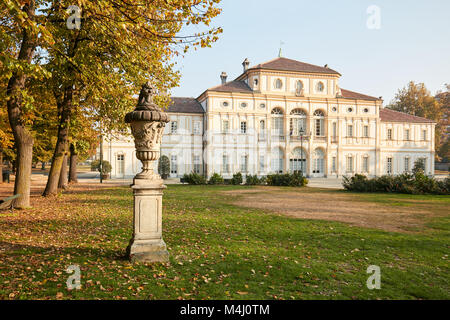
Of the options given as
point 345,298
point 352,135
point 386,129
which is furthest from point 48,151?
→ point 386,129

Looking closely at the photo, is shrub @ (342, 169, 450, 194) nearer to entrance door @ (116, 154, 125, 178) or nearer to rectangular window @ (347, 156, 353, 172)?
rectangular window @ (347, 156, 353, 172)

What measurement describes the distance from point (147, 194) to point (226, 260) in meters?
1.84

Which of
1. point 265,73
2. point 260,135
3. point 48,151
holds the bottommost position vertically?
point 48,151

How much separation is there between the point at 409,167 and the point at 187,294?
50098mm

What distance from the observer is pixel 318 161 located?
141ft

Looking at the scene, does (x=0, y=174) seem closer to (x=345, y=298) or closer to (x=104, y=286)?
(x=104, y=286)

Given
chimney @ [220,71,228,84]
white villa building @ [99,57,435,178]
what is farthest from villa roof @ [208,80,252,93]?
chimney @ [220,71,228,84]

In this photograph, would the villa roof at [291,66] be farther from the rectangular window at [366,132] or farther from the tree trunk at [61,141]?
the tree trunk at [61,141]

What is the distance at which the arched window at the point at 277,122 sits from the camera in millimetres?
41500

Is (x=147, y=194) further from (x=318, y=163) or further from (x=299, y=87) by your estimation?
(x=318, y=163)

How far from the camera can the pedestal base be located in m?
5.42

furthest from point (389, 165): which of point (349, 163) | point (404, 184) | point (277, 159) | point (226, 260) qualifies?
point (226, 260)

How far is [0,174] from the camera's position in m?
23.0

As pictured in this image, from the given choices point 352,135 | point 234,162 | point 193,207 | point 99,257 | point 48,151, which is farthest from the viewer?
point 352,135
